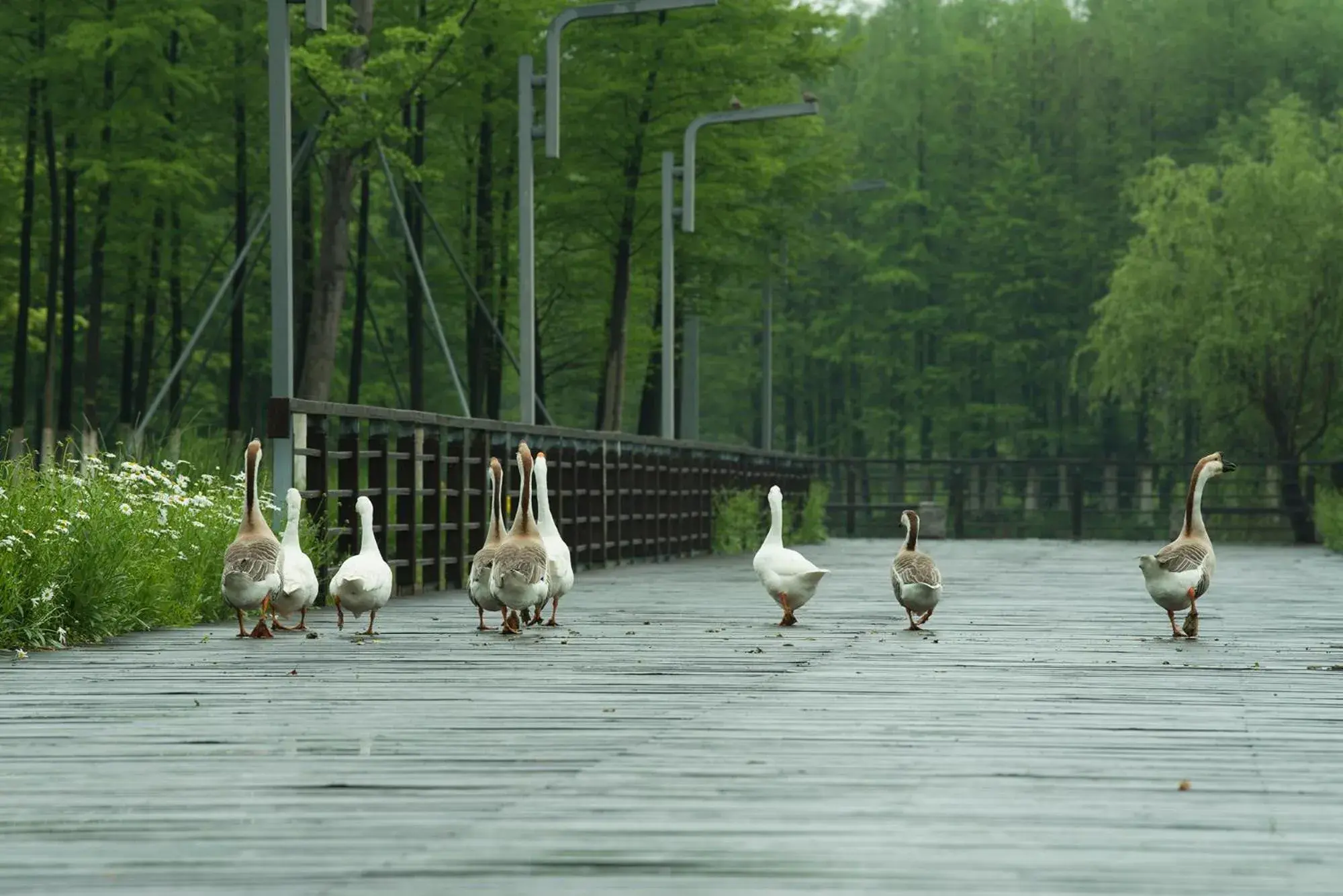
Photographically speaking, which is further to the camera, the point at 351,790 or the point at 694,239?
the point at 694,239

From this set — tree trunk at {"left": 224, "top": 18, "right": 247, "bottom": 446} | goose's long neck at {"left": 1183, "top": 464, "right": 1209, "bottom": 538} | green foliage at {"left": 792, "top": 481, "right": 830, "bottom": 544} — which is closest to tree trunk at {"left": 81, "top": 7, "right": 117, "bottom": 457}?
tree trunk at {"left": 224, "top": 18, "right": 247, "bottom": 446}

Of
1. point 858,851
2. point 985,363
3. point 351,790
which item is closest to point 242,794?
point 351,790

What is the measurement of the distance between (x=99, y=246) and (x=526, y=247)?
51.6 feet

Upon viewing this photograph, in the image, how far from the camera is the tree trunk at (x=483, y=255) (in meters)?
43.0

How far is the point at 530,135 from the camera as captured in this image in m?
28.5

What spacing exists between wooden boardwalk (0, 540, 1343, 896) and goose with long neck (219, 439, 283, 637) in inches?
16.0

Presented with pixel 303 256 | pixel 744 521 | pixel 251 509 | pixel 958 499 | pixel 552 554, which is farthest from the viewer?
pixel 958 499

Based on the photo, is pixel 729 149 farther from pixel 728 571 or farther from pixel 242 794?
pixel 242 794

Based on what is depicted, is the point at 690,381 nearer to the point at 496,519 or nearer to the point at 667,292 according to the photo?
the point at 667,292

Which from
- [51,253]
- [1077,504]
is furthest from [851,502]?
[51,253]

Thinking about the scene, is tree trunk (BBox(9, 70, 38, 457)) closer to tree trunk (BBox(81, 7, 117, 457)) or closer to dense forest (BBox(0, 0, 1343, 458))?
dense forest (BBox(0, 0, 1343, 458))

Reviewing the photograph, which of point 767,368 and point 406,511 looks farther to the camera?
point 767,368

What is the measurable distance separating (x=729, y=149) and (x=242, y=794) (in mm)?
34461

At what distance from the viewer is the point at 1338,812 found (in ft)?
23.6
